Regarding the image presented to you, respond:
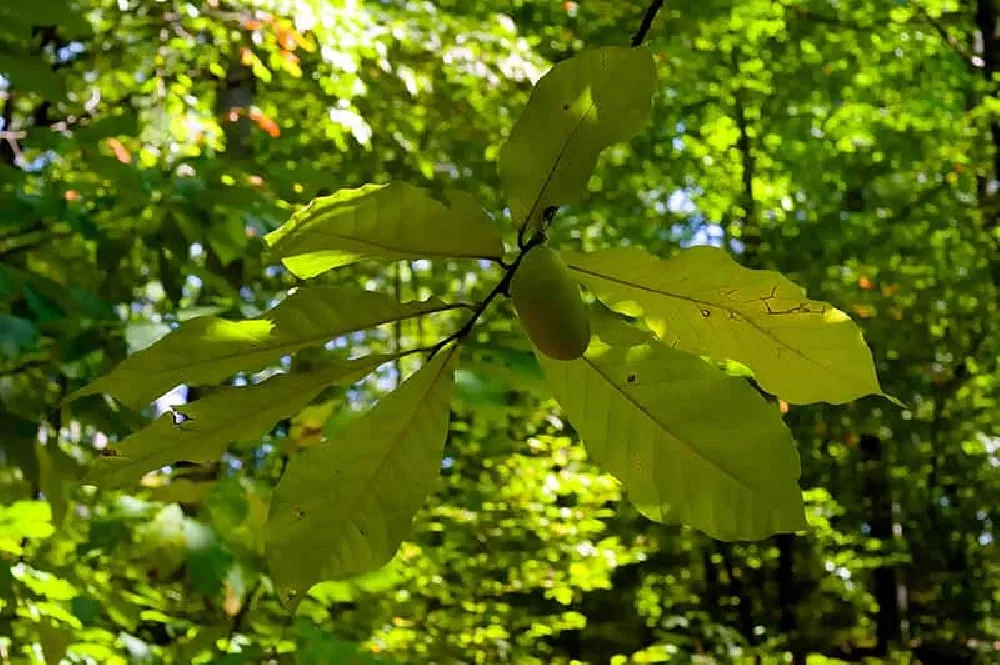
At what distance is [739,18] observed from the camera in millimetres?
2875

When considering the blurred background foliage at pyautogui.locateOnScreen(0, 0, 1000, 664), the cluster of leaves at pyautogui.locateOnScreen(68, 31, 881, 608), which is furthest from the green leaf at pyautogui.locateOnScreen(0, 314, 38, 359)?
the cluster of leaves at pyautogui.locateOnScreen(68, 31, 881, 608)

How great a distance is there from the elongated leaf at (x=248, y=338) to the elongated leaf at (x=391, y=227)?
0.01 m

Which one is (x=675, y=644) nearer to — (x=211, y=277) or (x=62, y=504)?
(x=211, y=277)

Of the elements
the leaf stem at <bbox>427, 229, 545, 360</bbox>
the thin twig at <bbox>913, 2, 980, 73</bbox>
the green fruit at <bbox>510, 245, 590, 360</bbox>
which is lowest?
the green fruit at <bbox>510, 245, 590, 360</bbox>

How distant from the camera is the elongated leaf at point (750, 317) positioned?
250mm

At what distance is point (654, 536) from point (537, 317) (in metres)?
2.75

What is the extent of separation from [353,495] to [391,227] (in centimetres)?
8

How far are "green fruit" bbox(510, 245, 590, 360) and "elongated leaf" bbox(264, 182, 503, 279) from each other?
18 millimetres

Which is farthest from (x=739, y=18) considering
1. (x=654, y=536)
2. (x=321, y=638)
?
(x=321, y=638)

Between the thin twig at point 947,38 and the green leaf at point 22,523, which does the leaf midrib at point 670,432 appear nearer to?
the green leaf at point 22,523

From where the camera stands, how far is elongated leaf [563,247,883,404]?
0.25 meters

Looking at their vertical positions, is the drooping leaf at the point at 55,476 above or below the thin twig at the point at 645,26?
below

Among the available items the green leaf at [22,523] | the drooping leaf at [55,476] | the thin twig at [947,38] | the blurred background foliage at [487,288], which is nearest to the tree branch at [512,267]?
the blurred background foliage at [487,288]

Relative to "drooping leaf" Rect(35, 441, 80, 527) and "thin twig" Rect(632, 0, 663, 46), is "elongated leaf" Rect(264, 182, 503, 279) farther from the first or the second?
"drooping leaf" Rect(35, 441, 80, 527)
